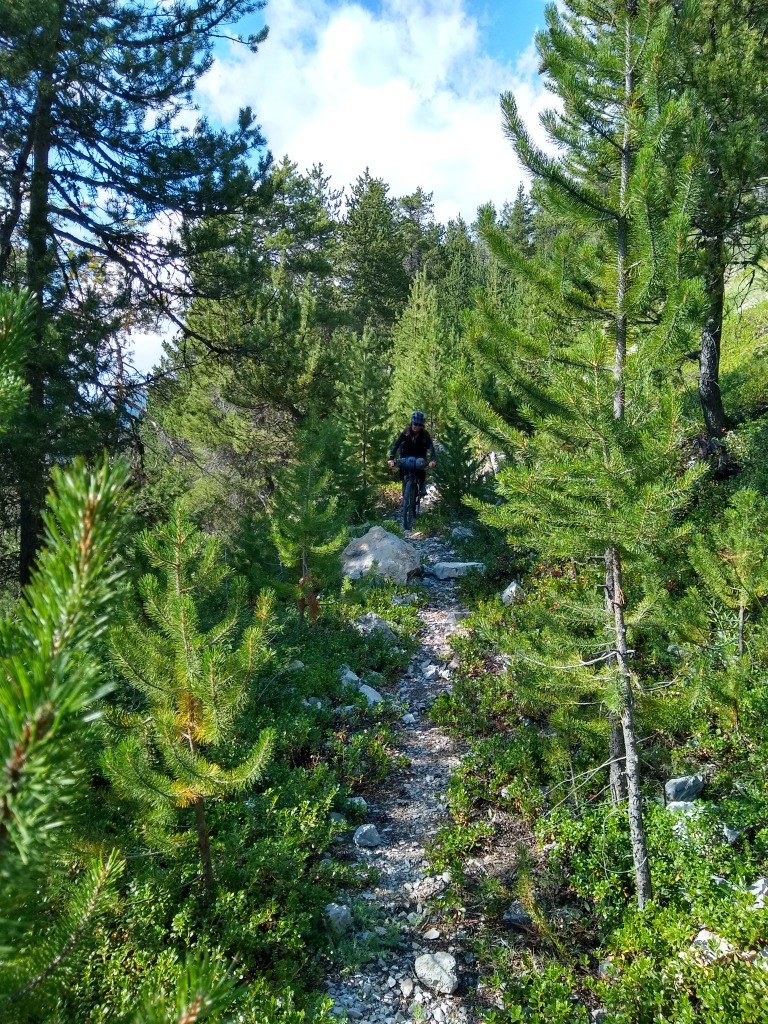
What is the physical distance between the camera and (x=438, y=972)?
3605 millimetres

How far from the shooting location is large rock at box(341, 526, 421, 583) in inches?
427

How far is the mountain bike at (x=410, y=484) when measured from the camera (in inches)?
477

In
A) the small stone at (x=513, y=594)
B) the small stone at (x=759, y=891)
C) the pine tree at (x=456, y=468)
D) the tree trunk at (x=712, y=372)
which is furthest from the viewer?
the pine tree at (x=456, y=468)

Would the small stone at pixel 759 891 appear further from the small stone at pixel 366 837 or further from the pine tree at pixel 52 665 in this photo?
the pine tree at pixel 52 665

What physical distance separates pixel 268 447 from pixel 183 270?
7907 mm

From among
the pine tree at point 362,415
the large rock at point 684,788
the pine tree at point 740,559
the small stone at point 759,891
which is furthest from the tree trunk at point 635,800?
the pine tree at point 362,415

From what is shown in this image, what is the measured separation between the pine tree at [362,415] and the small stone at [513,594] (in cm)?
722

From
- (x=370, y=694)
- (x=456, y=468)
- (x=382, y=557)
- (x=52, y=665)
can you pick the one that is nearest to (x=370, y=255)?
(x=456, y=468)

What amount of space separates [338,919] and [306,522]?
15.7ft

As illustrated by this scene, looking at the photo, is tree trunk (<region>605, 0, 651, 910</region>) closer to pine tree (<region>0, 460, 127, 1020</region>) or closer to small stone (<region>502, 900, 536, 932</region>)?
small stone (<region>502, 900, 536, 932</region>)

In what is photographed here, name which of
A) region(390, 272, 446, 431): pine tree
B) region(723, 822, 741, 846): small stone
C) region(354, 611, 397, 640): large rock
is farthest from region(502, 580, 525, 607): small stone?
region(390, 272, 446, 431): pine tree

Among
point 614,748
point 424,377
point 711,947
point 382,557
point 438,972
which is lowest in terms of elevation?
point 438,972

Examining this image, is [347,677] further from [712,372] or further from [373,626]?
[712,372]

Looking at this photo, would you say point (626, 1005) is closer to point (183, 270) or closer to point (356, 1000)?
point (356, 1000)
